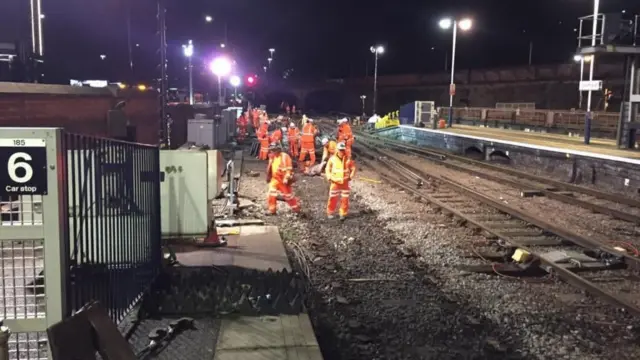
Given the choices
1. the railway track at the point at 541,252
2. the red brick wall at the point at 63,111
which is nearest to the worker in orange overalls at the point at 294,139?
the red brick wall at the point at 63,111

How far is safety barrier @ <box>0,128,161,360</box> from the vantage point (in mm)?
3197

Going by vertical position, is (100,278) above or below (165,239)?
above

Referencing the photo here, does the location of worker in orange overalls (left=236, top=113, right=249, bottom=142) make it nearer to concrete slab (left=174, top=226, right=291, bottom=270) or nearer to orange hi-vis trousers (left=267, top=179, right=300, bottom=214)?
orange hi-vis trousers (left=267, top=179, right=300, bottom=214)

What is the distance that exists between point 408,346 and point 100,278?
3178mm

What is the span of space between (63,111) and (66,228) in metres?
12.0

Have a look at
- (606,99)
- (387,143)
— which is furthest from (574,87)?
(387,143)

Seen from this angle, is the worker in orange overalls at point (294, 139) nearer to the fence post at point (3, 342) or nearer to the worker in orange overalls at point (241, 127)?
the worker in orange overalls at point (241, 127)

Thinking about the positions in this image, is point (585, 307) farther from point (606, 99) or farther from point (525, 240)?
point (606, 99)

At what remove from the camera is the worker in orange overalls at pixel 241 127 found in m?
35.9

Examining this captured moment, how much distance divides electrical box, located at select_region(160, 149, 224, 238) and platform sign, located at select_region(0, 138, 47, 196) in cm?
430

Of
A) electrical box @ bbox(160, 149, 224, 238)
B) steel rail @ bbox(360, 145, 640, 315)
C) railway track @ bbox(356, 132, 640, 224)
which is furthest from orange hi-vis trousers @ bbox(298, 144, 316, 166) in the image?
electrical box @ bbox(160, 149, 224, 238)

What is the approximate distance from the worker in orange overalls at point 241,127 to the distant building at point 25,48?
19086 mm

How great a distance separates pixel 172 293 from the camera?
6055mm

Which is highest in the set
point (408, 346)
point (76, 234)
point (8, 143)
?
point (8, 143)
